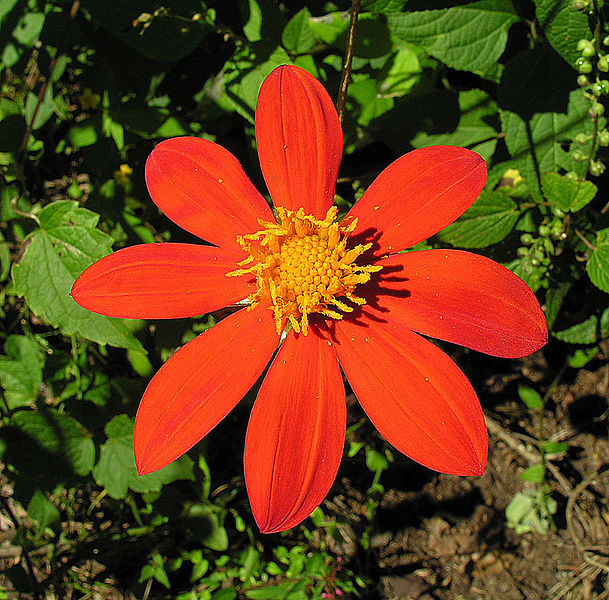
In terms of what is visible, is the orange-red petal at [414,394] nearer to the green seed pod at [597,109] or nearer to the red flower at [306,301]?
the red flower at [306,301]

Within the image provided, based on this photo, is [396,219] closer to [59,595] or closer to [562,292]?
[562,292]

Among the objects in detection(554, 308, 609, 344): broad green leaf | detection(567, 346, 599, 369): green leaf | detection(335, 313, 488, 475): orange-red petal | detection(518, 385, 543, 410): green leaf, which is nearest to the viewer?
detection(335, 313, 488, 475): orange-red petal

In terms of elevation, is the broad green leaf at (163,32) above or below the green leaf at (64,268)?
above

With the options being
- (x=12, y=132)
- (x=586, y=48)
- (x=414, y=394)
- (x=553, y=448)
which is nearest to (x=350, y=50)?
(x=586, y=48)

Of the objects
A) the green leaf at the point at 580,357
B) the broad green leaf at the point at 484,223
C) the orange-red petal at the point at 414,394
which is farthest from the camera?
the green leaf at the point at 580,357

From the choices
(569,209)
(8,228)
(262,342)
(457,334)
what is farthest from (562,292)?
(8,228)

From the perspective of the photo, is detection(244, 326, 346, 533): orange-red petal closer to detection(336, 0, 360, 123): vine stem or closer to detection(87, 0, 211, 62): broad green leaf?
detection(336, 0, 360, 123): vine stem

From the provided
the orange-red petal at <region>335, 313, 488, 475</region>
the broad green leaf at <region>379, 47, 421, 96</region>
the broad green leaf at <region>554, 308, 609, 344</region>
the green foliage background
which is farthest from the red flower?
the broad green leaf at <region>554, 308, 609, 344</region>

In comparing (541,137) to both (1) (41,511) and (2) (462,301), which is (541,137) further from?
(1) (41,511)

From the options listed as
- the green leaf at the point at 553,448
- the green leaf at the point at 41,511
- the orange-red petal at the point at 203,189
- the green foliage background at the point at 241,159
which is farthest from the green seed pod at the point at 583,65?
the green leaf at the point at 41,511
